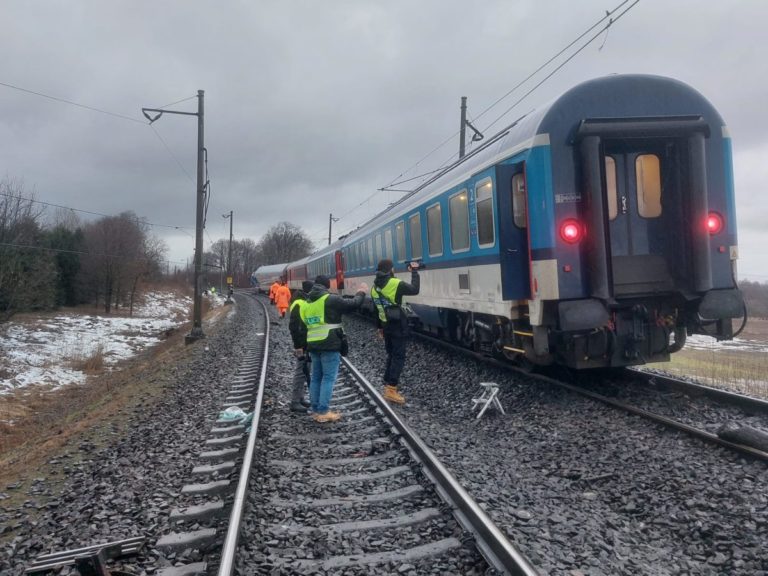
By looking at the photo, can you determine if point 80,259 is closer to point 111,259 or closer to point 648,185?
point 111,259

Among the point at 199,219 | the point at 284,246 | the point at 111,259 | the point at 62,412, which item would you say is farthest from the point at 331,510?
the point at 284,246

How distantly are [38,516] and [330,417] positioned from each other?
10.7 ft

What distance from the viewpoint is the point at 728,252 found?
23.9ft

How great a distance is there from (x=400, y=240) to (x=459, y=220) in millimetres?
4291

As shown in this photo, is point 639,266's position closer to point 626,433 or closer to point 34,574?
point 626,433

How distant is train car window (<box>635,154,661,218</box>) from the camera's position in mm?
7461

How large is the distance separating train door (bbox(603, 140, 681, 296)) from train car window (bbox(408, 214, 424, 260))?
5.27 m

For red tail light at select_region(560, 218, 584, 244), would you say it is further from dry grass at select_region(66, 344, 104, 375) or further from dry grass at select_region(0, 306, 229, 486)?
dry grass at select_region(66, 344, 104, 375)

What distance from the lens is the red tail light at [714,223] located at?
7.22 m

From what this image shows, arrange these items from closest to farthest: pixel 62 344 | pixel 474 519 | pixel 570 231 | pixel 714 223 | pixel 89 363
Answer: pixel 474 519 < pixel 570 231 < pixel 714 223 < pixel 89 363 < pixel 62 344

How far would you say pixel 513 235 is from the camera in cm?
766

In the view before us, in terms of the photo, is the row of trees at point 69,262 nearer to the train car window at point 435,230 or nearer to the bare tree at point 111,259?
the bare tree at point 111,259

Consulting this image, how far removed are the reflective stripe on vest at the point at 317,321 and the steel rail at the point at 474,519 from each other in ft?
6.05

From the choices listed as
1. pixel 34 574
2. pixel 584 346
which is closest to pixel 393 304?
pixel 584 346
